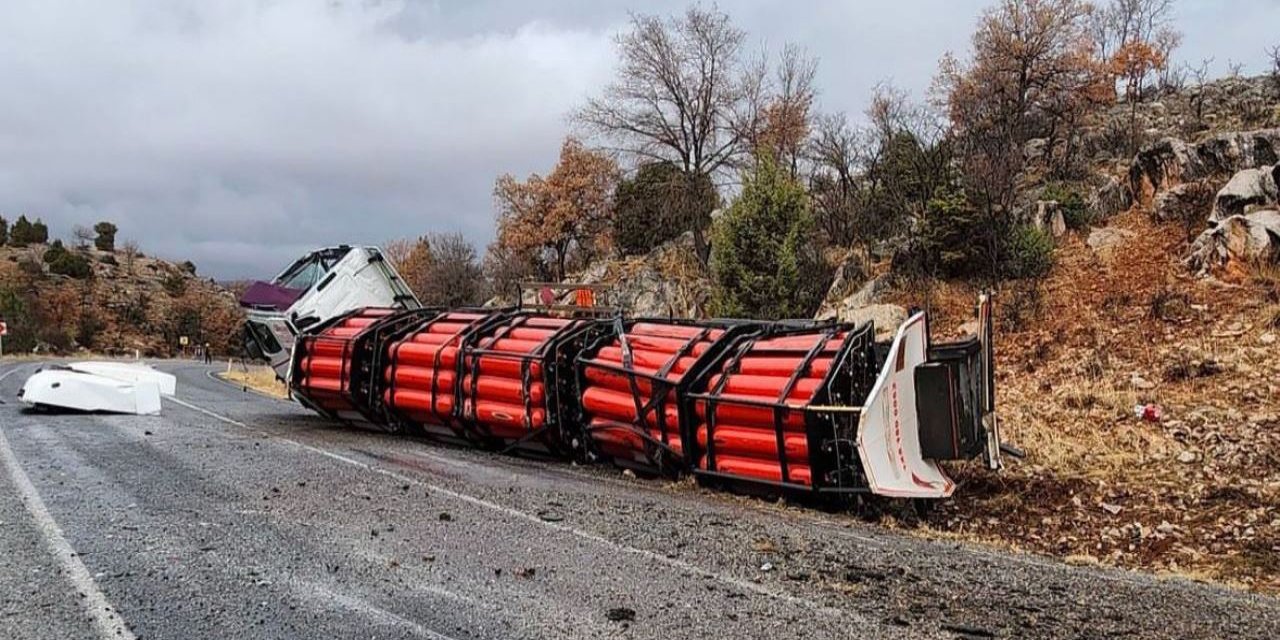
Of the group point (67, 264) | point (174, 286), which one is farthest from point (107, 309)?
point (174, 286)

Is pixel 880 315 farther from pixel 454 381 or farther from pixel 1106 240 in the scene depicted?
pixel 454 381

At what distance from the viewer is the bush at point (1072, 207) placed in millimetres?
17828

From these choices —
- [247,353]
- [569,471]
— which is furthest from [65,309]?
[569,471]

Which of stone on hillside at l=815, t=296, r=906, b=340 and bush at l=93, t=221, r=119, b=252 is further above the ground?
bush at l=93, t=221, r=119, b=252

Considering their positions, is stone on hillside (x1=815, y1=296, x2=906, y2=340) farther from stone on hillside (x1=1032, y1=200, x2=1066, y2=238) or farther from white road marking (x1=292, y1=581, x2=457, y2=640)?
white road marking (x1=292, y1=581, x2=457, y2=640)

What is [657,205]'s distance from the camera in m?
31.6

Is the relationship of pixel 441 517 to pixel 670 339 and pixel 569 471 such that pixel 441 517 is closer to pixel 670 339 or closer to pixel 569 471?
pixel 569 471

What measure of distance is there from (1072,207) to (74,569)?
19.0 meters

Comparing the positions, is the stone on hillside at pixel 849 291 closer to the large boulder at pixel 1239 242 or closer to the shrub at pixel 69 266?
the large boulder at pixel 1239 242

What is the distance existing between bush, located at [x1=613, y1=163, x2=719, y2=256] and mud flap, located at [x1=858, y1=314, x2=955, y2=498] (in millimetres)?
22017

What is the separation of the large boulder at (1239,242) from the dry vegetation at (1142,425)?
290mm

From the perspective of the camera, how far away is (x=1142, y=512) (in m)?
6.76

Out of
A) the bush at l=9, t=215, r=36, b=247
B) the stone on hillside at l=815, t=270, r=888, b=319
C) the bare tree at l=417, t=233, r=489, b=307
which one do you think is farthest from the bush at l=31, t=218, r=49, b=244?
the stone on hillside at l=815, t=270, r=888, b=319

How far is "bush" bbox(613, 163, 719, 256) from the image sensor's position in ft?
97.5
